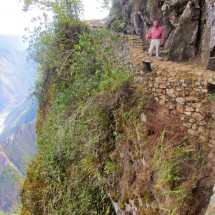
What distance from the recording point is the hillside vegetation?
3857mm

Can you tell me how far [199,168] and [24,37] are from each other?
1161 centimetres

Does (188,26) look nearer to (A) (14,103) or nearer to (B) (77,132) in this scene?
(B) (77,132)

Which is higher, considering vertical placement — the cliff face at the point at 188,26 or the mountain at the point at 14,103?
the cliff face at the point at 188,26

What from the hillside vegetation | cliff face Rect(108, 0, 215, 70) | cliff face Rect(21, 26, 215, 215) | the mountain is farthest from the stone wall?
the mountain

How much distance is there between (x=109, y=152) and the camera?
5.61 meters

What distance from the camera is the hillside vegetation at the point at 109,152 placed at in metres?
3.86

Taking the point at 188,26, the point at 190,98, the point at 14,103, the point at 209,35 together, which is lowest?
the point at 14,103

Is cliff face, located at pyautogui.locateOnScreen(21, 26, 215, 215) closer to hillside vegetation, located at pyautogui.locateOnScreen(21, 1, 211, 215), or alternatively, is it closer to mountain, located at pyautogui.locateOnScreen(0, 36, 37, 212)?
hillside vegetation, located at pyautogui.locateOnScreen(21, 1, 211, 215)

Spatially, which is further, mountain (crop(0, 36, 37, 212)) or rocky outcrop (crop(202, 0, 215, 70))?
mountain (crop(0, 36, 37, 212))

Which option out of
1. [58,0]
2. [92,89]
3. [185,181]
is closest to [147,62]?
[92,89]

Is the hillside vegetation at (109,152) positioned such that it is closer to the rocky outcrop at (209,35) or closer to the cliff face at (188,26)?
the cliff face at (188,26)

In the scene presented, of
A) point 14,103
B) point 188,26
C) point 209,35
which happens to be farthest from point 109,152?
point 14,103

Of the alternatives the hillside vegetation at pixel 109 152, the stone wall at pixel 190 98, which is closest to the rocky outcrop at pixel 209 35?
the stone wall at pixel 190 98

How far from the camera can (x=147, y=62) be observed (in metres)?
5.57
